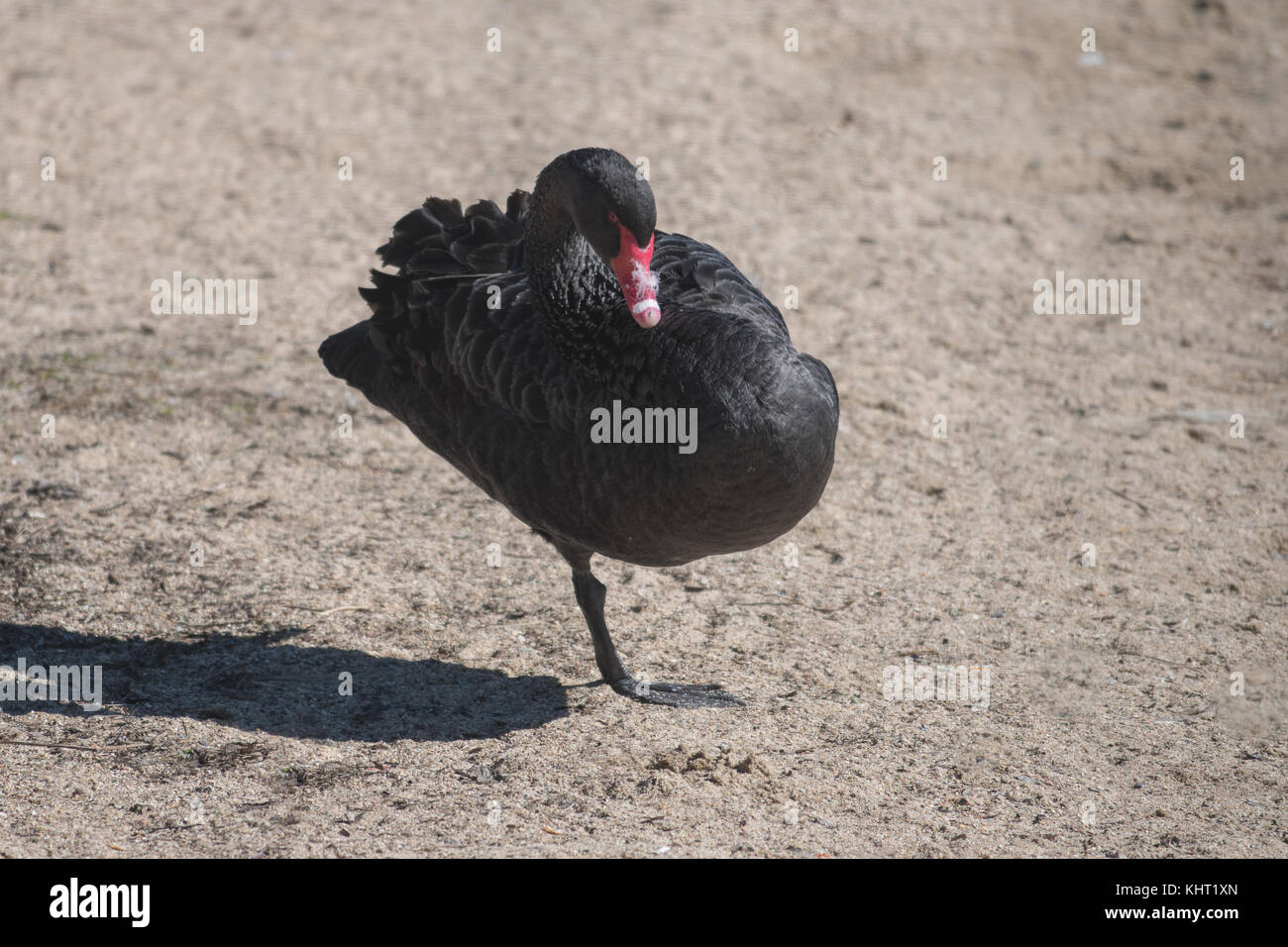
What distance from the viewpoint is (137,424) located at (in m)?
6.74

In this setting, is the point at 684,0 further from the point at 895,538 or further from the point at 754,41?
the point at 895,538

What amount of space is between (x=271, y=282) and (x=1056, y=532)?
496 centimetres

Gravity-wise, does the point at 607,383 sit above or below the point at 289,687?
above

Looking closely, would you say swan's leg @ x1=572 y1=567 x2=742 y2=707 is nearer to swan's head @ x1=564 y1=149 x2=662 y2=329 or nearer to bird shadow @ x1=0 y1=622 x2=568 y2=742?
bird shadow @ x1=0 y1=622 x2=568 y2=742

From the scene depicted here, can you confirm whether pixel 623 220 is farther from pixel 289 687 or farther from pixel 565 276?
pixel 289 687

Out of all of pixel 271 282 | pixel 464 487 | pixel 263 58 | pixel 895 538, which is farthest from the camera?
pixel 263 58


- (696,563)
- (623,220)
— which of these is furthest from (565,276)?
(696,563)

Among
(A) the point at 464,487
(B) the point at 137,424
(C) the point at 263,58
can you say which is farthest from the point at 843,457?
(C) the point at 263,58

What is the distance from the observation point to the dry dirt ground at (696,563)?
4477 millimetres

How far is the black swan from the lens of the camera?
13.7ft

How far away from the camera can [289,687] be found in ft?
16.6

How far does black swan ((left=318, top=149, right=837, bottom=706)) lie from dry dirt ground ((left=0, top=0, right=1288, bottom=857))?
751 millimetres

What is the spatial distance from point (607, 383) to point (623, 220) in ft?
1.78

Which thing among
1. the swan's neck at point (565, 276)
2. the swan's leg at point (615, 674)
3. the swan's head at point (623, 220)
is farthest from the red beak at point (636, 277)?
the swan's leg at point (615, 674)
